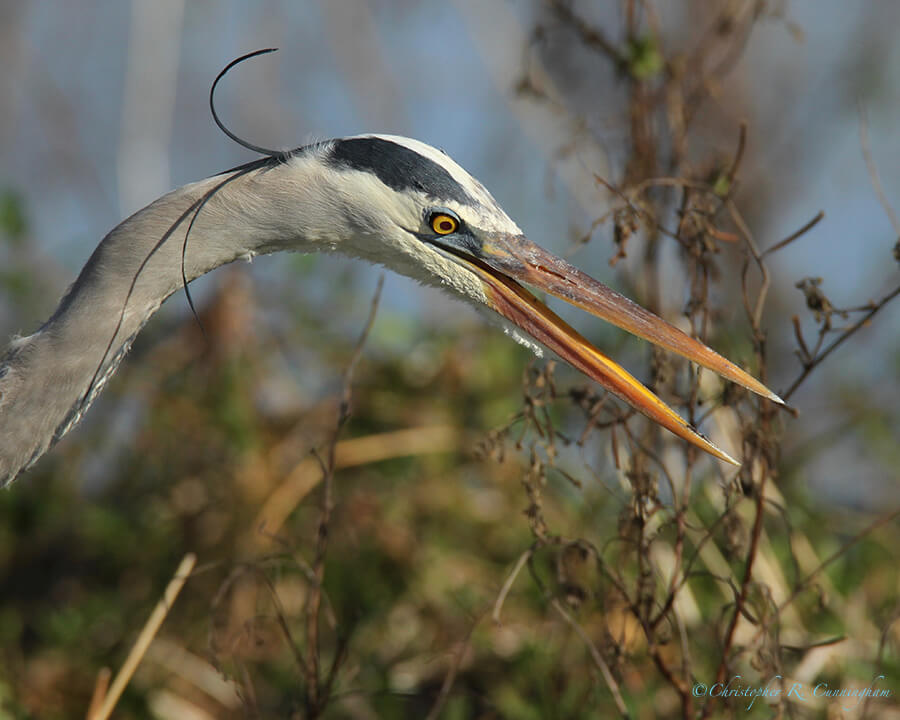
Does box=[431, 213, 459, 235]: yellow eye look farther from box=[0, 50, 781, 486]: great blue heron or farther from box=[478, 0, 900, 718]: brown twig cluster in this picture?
box=[478, 0, 900, 718]: brown twig cluster

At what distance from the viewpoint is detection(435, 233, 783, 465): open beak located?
5.88 feet

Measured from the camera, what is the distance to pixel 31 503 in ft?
11.2

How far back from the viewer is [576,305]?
1.85 metres

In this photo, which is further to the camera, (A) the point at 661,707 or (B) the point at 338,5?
(B) the point at 338,5

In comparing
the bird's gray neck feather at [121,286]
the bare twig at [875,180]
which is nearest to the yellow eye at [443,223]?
the bird's gray neck feather at [121,286]

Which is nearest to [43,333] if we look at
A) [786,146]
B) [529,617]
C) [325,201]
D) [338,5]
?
[325,201]

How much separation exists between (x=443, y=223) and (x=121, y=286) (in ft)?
1.99

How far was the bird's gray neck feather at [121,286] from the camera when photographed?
6.02ft

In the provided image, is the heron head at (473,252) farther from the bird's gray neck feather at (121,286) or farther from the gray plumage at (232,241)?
the bird's gray neck feather at (121,286)

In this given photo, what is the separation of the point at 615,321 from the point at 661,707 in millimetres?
1236

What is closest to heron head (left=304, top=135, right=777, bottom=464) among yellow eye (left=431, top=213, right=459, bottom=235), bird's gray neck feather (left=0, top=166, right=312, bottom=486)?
yellow eye (left=431, top=213, right=459, bottom=235)

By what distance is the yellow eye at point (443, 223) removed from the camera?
1.81 m

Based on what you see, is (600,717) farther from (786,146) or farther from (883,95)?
(786,146)

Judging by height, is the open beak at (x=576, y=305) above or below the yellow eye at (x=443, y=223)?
below
